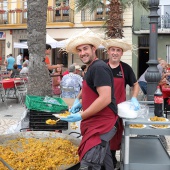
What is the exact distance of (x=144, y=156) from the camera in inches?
136

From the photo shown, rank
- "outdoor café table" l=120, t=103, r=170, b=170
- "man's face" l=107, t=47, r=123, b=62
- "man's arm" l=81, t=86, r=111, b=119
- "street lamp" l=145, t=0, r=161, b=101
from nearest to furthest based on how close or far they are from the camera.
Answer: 1. "man's arm" l=81, t=86, r=111, b=119
2. "outdoor café table" l=120, t=103, r=170, b=170
3. "man's face" l=107, t=47, r=123, b=62
4. "street lamp" l=145, t=0, r=161, b=101

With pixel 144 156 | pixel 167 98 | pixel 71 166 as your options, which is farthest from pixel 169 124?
pixel 167 98

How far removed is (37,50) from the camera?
21.7 feet

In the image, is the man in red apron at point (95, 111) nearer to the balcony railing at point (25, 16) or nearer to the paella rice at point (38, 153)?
the paella rice at point (38, 153)

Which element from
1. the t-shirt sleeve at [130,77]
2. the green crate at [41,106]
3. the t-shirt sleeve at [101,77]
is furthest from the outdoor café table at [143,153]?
the green crate at [41,106]

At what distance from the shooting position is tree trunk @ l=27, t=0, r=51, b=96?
6543 millimetres

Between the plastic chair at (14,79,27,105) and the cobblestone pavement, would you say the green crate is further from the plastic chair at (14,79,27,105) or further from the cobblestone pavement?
the plastic chair at (14,79,27,105)

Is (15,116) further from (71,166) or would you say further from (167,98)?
(71,166)

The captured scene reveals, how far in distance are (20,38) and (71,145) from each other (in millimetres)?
21382

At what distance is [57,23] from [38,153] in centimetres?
2026

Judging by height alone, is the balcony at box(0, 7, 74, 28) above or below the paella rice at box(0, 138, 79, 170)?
above

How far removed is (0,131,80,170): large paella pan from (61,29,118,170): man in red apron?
1.08 ft

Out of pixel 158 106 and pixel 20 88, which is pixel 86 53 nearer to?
pixel 158 106

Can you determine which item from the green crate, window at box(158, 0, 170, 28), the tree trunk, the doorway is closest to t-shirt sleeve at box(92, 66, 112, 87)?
the green crate
